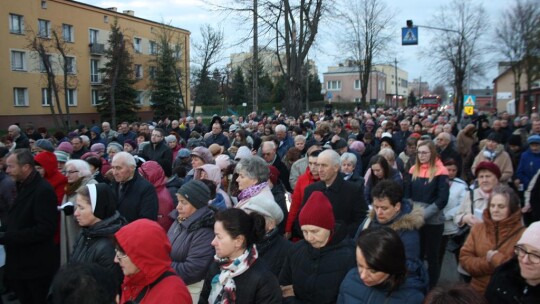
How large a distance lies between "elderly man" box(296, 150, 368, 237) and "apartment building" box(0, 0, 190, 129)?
110 ft

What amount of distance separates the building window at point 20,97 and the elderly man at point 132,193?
1560 inches

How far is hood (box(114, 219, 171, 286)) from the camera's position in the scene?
2.95 metres

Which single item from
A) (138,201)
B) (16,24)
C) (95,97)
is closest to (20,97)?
(16,24)

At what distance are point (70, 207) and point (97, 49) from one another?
4599 centimetres

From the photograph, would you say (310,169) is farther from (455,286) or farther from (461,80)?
(461,80)

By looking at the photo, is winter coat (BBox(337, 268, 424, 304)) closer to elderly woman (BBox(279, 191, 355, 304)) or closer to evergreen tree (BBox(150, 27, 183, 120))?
elderly woman (BBox(279, 191, 355, 304))

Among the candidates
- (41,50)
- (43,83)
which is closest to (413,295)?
(41,50)

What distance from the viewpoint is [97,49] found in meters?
47.1

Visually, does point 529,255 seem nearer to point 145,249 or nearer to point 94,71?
point 145,249

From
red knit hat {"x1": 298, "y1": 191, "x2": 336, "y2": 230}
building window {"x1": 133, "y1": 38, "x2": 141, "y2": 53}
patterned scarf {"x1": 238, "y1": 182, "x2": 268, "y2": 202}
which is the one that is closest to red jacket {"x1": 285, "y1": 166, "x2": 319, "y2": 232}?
patterned scarf {"x1": 238, "y1": 182, "x2": 268, "y2": 202}

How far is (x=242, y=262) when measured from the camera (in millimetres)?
3250

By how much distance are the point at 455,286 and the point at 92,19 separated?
5006 cm

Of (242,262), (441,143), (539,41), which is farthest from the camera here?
(539,41)

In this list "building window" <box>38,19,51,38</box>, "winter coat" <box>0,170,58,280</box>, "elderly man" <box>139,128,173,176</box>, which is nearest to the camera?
"winter coat" <box>0,170,58,280</box>
